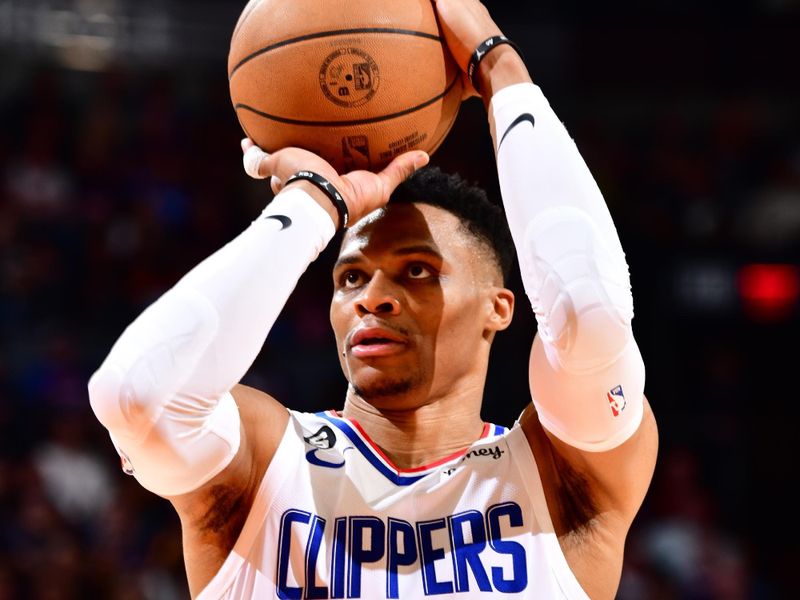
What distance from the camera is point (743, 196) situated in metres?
8.67

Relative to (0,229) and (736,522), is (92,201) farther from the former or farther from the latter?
(736,522)

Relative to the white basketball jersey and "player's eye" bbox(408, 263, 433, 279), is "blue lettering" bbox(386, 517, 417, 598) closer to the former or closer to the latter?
the white basketball jersey

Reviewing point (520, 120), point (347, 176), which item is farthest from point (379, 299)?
point (520, 120)

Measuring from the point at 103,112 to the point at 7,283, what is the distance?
1957mm

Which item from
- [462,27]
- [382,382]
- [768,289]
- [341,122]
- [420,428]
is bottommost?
[768,289]

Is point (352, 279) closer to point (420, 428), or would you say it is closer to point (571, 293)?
point (420, 428)

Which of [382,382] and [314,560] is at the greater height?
[382,382]

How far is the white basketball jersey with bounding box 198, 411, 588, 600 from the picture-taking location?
2693 millimetres

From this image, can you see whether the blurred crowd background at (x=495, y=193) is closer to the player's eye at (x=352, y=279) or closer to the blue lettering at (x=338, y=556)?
the player's eye at (x=352, y=279)

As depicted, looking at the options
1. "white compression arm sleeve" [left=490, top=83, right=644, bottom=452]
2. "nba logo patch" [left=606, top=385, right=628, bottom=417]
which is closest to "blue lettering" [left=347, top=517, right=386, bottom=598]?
"white compression arm sleeve" [left=490, top=83, right=644, bottom=452]

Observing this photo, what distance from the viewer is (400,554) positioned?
8.99ft

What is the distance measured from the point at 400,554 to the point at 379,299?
2.23ft

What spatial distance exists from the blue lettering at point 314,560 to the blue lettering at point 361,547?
70 millimetres

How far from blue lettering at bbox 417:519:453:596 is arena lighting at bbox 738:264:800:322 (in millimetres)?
5520
